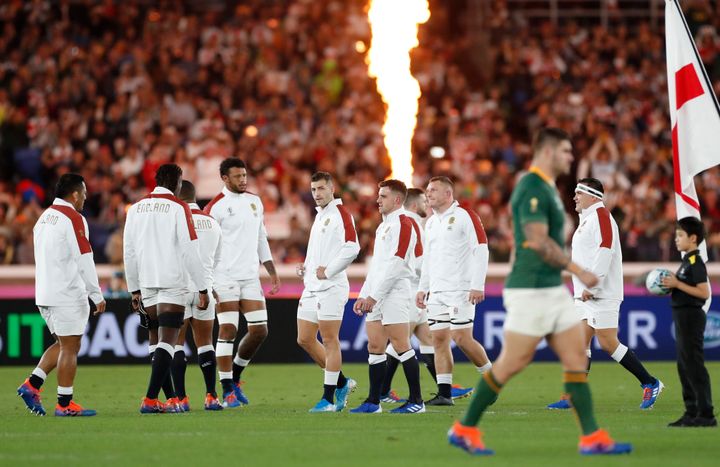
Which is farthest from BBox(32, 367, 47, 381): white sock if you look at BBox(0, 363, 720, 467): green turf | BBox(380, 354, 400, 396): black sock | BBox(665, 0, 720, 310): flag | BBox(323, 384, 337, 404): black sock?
BBox(665, 0, 720, 310): flag

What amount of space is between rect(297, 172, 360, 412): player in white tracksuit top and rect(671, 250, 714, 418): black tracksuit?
11.3ft

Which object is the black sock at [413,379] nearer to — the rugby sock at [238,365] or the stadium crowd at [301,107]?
the rugby sock at [238,365]

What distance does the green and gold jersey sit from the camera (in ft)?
30.7

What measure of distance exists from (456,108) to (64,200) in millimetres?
16890

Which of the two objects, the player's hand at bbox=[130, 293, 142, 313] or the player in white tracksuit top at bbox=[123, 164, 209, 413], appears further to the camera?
the player's hand at bbox=[130, 293, 142, 313]

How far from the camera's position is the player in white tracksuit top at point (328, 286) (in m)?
13.1

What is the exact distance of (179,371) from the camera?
13.2 m

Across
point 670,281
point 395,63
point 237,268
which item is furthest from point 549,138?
point 395,63

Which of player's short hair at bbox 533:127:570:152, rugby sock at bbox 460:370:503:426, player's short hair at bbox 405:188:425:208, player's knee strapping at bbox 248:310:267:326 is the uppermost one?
player's short hair at bbox 533:127:570:152

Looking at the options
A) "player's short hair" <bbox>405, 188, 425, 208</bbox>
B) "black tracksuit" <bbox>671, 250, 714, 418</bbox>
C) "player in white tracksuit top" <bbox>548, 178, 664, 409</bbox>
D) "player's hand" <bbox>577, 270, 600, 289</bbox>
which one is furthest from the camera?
"player's short hair" <bbox>405, 188, 425, 208</bbox>

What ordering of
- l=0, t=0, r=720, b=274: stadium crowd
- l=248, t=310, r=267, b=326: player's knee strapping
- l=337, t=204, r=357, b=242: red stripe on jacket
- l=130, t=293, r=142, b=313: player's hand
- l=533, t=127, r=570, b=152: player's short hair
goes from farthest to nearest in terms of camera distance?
1. l=0, t=0, r=720, b=274: stadium crowd
2. l=248, t=310, r=267, b=326: player's knee strapping
3. l=337, t=204, r=357, b=242: red stripe on jacket
4. l=130, t=293, r=142, b=313: player's hand
5. l=533, t=127, r=570, b=152: player's short hair

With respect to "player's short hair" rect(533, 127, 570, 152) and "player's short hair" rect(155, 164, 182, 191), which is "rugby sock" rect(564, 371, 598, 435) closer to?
"player's short hair" rect(533, 127, 570, 152)

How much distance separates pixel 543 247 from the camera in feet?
30.2

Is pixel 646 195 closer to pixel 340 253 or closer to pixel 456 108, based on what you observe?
pixel 456 108
